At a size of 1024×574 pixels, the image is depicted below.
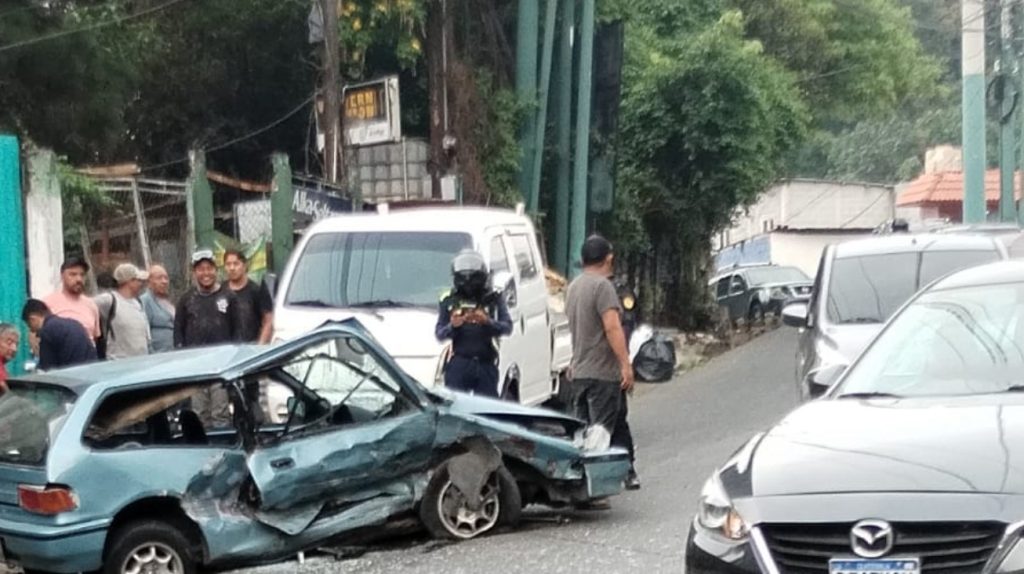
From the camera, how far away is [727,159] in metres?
28.5

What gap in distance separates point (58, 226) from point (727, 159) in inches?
636

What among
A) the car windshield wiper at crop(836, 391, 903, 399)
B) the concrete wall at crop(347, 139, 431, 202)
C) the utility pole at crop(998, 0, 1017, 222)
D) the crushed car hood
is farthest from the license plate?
the utility pole at crop(998, 0, 1017, 222)

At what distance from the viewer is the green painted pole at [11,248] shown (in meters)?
13.5

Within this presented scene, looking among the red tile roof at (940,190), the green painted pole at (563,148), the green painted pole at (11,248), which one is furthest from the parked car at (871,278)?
the red tile roof at (940,190)

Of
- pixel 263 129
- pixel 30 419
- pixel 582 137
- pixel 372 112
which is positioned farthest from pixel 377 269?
pixel 263 129

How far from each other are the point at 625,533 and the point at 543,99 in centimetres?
1548

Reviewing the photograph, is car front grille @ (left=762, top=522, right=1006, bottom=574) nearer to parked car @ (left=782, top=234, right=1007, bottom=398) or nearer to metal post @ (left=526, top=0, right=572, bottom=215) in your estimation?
parked car @ (left=782, top=234, right=1007, bottom=398)

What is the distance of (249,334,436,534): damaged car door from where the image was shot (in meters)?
8.92

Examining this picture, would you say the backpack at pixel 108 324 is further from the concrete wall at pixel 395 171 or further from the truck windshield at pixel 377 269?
the concrete wall at pixel 395 171

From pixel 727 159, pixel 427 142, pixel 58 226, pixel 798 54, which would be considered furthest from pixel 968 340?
pixel 798 54

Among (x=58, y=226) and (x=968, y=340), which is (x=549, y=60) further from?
(x=968, y=340)

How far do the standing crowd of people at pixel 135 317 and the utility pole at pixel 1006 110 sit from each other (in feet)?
80.2

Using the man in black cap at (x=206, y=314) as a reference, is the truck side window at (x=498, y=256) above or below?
above

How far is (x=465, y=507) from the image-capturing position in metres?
9.55
